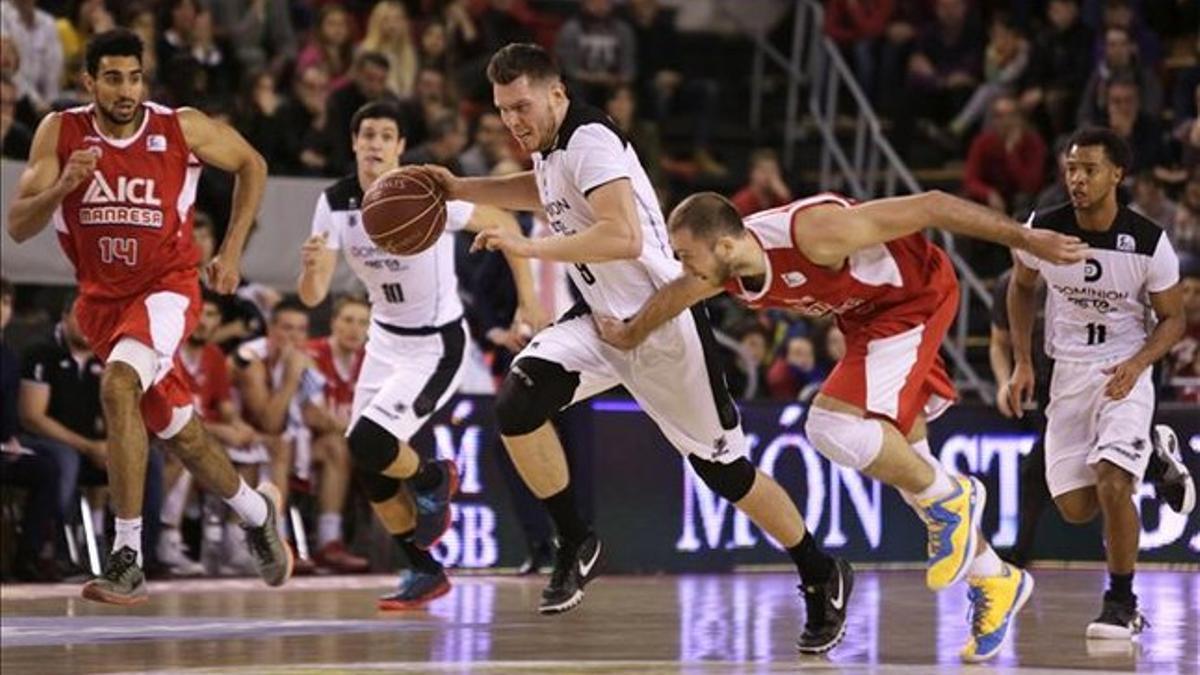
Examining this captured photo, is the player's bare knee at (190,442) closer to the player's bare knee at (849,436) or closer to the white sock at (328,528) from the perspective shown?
the player's bare knee at (849,436)

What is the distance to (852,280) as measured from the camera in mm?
9289

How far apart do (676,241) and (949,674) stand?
176cm

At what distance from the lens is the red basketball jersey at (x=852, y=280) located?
915cm

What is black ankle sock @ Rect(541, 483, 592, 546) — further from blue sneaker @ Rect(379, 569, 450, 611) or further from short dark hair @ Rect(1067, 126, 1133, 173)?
short dark hair @ Rect(1067, 126, 1133, 173)

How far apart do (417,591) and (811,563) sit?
9.26ft

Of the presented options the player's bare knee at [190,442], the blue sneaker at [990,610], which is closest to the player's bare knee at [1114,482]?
the blue sneaker at [990,610]

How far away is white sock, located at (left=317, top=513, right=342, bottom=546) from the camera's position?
15016 millimetres

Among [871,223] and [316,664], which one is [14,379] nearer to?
[316,664]

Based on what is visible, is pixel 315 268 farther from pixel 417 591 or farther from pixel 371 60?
pixel 371 60

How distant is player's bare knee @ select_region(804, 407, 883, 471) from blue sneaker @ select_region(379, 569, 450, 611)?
3235mm

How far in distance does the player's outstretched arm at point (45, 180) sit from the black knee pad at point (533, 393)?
73.6 inches

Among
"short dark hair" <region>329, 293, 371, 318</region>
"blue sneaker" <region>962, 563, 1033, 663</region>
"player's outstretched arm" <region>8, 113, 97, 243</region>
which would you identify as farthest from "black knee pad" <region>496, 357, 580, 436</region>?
"short dark hair" <region>329, 293, 371, 318</region>

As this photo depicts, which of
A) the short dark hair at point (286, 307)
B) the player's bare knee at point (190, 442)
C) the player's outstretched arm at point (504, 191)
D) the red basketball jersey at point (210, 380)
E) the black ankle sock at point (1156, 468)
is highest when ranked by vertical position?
the player's outstretched arm at point (504, 191)

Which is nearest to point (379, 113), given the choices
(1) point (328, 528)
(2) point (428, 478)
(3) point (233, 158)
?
(3) point (233, 158)
